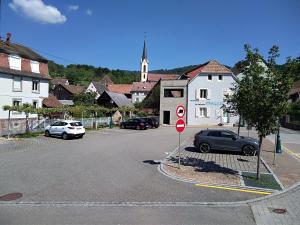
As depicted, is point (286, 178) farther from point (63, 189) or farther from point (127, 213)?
point (63, 189)

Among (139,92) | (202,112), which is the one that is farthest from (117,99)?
(139,92)

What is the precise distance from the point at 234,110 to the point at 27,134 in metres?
18.7

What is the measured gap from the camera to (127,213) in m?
8.71

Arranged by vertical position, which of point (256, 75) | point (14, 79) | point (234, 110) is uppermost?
point (14, 79)

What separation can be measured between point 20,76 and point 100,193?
3070cm

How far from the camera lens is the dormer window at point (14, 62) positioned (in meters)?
36.2

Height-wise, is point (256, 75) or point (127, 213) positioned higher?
point (256, 75)

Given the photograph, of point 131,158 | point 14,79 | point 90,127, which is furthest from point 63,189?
point 14,79

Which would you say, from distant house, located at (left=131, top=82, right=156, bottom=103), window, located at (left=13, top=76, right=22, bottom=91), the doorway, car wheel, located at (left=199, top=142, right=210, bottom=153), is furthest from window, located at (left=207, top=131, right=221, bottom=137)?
distant house, located at (left=131, top=82, right=156, bottom=103)

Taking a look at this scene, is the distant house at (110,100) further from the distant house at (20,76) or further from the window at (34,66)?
the window at (34,66)

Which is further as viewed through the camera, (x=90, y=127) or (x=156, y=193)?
(x=90, y=127)

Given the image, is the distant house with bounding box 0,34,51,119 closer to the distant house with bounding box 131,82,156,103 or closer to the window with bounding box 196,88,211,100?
the window with bounding box 196,88,211,100

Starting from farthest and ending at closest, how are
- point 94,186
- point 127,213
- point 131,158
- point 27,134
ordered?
point 27,134
point 131,158
point 94,186
point 127,213

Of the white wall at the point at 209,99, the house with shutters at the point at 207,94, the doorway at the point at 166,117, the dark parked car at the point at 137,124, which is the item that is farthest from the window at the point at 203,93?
the dark parked car at the point at 137,124
